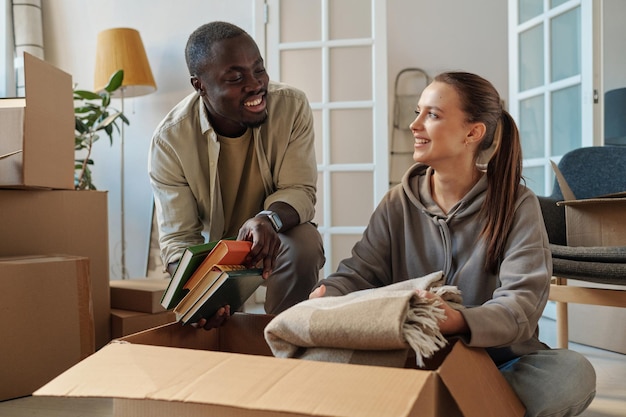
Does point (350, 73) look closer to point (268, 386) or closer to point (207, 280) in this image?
point (207, 280)

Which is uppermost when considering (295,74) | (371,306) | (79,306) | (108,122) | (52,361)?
(295,74)

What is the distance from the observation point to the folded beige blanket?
2.91ft

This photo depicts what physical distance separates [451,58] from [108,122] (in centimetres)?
200

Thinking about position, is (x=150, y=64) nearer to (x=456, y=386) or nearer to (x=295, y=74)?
(x=295, y=74)

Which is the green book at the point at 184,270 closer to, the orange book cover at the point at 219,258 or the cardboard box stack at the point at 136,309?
the orange book cover at the point at 219,258

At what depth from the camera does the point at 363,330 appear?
89cm

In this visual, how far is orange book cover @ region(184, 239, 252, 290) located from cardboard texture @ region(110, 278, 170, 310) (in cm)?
98


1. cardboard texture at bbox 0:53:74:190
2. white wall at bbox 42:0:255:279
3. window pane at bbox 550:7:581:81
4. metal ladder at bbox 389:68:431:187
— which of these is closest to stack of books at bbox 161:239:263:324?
cardboard texture at bbox 0:53:74:190

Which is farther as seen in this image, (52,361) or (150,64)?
(150,64)

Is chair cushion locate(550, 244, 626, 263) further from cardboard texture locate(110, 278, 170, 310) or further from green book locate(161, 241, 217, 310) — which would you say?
cardboard texture locate(110, 278, 170, 310)

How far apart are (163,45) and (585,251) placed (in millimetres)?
2809

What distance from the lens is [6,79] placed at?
3621 mm

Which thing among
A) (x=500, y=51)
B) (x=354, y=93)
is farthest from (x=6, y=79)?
(x=500, y=51)

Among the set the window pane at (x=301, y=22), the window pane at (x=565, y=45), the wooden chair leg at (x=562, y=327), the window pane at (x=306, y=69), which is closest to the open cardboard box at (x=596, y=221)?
the wooden chair leg at (x=562, y=327)
